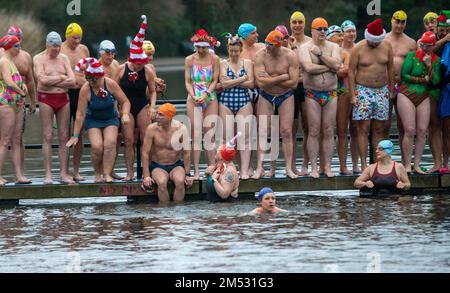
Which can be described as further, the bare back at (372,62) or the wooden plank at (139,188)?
the bare back at (372,62)

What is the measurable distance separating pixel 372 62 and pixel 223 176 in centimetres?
278

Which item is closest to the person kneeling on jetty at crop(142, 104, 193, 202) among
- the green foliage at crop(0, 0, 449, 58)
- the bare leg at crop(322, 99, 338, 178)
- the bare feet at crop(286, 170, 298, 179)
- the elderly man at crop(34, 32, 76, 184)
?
the elderly man at crop(34, 32, 76, 184)

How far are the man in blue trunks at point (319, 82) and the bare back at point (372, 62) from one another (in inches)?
13.0

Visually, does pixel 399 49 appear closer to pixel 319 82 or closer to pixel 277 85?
pixel 319 82

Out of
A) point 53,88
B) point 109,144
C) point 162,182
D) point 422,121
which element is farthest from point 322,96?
point 53,88

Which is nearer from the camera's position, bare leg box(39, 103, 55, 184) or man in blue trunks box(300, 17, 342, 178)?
bare leg box(39, 103, 55, 184)

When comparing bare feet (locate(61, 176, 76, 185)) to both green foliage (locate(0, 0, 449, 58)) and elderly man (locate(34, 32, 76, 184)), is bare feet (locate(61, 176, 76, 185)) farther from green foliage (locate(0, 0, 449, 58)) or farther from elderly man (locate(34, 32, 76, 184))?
Result: green foliage (locate(0, 0, 449, 58))

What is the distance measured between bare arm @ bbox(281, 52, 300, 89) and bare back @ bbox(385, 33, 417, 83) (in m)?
1.50

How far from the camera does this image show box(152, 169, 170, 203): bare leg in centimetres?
2025

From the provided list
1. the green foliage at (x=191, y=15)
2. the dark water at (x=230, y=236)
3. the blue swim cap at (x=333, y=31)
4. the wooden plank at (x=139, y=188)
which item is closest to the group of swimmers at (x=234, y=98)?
the wooden plank at (x=139, y=188)

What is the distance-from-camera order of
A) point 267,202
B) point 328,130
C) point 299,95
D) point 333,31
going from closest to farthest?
point 267,202
point 328,130
point 299,95
point 333,31

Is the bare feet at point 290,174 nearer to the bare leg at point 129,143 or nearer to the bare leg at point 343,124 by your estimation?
the bare leg at point 343,124

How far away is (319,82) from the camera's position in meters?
20.7

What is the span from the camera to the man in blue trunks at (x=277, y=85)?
20578 mm
